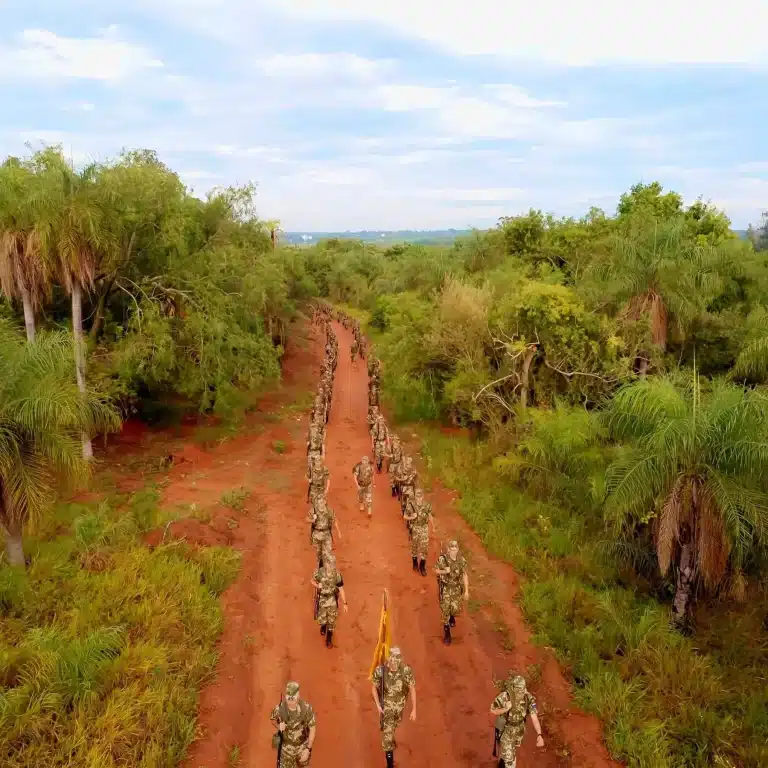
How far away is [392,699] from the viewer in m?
5.93

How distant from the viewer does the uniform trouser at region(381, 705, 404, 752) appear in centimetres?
593

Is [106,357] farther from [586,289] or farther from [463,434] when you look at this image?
[586,289]

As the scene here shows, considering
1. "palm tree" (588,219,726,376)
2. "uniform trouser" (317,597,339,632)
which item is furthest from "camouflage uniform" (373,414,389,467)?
"uniform trouser" (317,597,339,632)

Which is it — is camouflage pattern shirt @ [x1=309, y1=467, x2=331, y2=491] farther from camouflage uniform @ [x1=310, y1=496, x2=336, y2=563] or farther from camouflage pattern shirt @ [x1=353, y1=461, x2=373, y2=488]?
camouflage uniform @ [x1=310, y1=496, x2=336, y2=563]

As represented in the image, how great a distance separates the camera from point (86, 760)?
566cm

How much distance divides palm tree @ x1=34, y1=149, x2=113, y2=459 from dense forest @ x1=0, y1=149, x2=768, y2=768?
6 cm

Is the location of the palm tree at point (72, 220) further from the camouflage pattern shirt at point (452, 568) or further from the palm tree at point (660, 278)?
the palm tree at point (660, 278)

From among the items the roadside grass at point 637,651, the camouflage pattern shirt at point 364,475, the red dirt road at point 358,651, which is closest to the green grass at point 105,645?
the red dirt road at point 358,651

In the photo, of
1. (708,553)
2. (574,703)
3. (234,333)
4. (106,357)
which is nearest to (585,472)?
(708,553)

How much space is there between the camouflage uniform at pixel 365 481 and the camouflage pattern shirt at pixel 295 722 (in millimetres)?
6619

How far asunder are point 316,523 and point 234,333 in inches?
380

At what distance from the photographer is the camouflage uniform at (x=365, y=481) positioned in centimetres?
1211

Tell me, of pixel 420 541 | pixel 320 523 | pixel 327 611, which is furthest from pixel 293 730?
pixel 420 541

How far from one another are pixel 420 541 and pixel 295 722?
14.9ft
